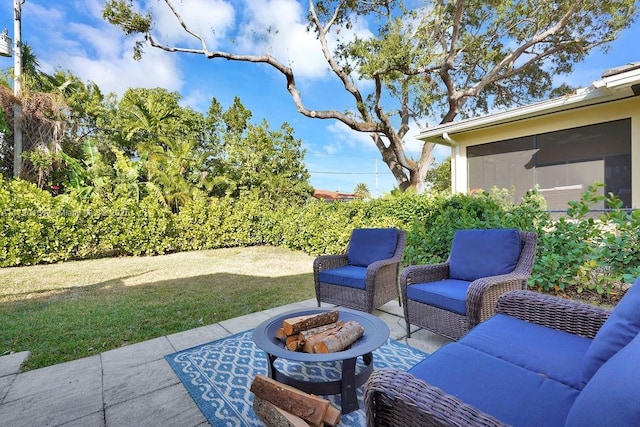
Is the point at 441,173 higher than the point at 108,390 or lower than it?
higher

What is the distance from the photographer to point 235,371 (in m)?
2.51

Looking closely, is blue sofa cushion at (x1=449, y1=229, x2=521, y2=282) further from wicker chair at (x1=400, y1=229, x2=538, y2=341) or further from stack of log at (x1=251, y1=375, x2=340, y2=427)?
stack of log at (x1=251, y1=375, x2=340, y2=427)

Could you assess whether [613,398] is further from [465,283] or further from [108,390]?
[108,390]

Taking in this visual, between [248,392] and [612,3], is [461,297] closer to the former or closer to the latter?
[248,392]

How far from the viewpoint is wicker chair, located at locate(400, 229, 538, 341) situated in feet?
8.44

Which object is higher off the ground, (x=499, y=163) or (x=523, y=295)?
(x=499, y=163)

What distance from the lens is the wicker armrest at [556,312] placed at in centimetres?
183

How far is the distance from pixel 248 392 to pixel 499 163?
26.8ft

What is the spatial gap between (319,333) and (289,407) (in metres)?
0.44

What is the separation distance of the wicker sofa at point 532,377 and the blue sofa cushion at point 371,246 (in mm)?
1994

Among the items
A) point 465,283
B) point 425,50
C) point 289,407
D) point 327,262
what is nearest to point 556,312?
point 465,283

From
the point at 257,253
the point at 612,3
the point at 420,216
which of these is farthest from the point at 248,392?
the point at 612,3

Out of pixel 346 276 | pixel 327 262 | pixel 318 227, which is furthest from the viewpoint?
pixel 318 227

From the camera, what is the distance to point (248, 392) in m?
2.24
